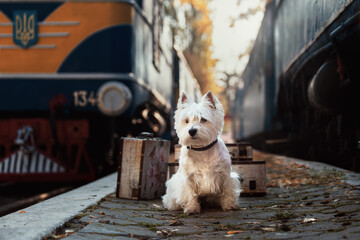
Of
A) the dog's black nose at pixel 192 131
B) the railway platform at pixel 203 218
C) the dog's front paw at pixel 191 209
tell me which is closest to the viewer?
the railway platform at pixel 203 218

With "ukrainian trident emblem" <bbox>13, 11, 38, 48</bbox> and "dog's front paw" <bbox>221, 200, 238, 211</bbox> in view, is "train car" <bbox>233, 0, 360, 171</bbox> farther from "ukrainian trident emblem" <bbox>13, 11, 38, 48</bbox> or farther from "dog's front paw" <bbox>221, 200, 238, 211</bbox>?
"ukrainian trident emblem" <bbox>13, 11, 38, 48</bbox>

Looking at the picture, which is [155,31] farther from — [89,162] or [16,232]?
[16,232]

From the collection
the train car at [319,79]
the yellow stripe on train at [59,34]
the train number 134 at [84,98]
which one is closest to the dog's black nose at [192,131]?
the train car at [319,79]

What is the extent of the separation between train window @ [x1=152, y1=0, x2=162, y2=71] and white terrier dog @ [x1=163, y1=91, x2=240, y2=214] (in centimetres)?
497

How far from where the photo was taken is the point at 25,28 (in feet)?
22.8

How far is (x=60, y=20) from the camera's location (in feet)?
22.7

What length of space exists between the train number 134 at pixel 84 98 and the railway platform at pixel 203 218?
1.92 m

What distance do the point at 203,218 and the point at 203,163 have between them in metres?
0.50

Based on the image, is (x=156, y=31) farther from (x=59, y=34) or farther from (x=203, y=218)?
(x=203, y=218)

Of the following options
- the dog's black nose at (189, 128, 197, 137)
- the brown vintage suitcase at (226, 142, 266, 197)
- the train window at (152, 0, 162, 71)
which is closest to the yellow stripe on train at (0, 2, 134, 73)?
the train window at (152, 0, 162, 71)

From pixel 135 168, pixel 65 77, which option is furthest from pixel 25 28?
pixel 135 168

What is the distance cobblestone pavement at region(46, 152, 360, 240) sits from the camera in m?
3.04

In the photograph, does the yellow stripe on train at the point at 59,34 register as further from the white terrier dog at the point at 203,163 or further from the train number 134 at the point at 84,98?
the white terrier dog at the point at 203,163

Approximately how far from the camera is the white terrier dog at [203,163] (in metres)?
4.01
